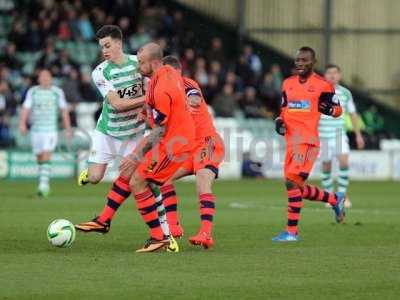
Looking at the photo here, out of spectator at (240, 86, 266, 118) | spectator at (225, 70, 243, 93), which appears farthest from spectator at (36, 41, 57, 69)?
spectator at (240, 86, 266, 118)

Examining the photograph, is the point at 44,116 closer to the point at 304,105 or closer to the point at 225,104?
the point at 225,104

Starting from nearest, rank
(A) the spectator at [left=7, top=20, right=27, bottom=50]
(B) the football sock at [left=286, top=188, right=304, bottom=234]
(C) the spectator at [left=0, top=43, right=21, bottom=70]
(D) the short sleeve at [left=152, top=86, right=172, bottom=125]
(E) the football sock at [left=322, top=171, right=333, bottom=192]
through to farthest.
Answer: (D) the short sleeve at [left=152, top=86, right=172, bottom=125] → (B) the football sock at [left=286, top=188, right=304, bottom=234] → (E) the football sock at [left=322, top=171, right=333, bottom=192] → (C) the spectator at [left=0, top=43, right=21, bottom=70] → (A) the spectator at [left=7, top=20, right=27, bottom=50]

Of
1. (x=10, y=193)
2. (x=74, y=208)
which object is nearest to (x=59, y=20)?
(x=10, y=193)

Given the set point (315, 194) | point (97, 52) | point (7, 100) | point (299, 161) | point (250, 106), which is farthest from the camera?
point (97, 52)

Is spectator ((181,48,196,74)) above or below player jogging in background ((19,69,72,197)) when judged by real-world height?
above

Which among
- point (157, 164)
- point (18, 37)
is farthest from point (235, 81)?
point (157, 164)

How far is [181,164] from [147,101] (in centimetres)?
84

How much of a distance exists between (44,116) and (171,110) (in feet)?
35.2

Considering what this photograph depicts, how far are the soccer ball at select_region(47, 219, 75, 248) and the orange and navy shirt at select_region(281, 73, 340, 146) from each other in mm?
3317

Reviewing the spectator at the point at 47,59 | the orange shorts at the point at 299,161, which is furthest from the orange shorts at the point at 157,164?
the spectator at the point at 47,59

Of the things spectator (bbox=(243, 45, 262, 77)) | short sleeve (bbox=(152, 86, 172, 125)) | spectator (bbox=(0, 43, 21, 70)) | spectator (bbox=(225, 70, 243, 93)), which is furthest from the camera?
spectator (bbox=(243, 45, 262, 77))

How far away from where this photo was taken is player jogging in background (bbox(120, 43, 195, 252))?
1148 cm

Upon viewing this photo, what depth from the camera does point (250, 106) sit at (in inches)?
1184

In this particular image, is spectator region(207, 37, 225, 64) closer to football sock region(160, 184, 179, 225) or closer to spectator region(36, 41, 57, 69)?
spectator region(36, 41, 57, 69)
